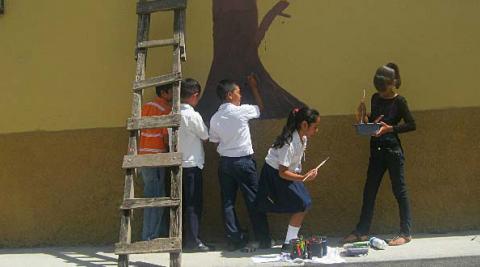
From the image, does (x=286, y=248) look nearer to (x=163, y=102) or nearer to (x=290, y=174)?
(x=290, y=174)

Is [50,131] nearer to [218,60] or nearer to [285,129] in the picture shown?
[218,60]

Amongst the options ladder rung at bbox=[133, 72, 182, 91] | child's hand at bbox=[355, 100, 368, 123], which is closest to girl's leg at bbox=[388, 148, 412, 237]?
child's hand at bbox=[355, 100, 368, 123]

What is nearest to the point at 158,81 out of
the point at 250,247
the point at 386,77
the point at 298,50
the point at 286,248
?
the point at 298,50

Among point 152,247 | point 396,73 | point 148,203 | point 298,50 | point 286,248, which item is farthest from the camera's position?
point 298,50

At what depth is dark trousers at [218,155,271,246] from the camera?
5652mm

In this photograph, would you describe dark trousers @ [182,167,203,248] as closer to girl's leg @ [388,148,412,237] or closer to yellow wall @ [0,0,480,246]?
yellow wall @ [0,0,480,246]

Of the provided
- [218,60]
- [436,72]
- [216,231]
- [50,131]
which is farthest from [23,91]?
[436,72]

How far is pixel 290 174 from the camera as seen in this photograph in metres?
5.41

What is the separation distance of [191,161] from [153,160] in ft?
1.76

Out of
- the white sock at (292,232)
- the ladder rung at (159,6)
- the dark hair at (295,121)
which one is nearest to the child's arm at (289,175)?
the dark hair at (295,121)

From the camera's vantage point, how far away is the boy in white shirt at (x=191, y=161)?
5684 mm

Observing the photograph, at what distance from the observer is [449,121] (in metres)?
5.98

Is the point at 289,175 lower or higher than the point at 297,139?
lower

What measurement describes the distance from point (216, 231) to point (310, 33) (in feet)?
6.68
